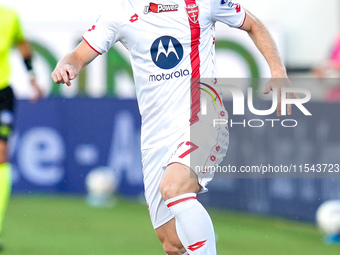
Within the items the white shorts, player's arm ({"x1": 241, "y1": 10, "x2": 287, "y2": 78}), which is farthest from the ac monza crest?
the white shorts

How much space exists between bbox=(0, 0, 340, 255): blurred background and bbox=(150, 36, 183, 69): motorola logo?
8.99ft

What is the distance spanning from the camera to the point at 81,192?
12.4 meters

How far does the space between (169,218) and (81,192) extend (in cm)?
666

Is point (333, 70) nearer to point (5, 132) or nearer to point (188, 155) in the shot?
point (5, 132)

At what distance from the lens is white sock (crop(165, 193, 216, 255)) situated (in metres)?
5.39

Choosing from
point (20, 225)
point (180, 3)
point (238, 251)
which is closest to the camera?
point (180, 3)

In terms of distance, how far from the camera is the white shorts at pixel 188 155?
18.1 ft

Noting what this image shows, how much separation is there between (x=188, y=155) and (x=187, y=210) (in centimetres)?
33

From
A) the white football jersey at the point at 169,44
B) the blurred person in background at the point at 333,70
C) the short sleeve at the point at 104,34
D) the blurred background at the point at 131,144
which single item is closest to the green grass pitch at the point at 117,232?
the blurred background at the point at 131,144

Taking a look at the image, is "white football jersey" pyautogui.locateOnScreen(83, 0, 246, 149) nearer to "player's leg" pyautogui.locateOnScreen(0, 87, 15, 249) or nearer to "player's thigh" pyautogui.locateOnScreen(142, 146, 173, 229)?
"player's thigh" pyautogui.locateOnScreen(142, 146, 173, 229)

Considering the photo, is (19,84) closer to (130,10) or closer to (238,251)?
(238,251)

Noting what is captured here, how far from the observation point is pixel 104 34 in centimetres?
576

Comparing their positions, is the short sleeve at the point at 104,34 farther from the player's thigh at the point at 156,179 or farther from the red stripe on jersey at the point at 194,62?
the player's thigh at the point at 156,179

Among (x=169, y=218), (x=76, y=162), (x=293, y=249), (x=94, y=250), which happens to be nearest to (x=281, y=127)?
(x=293, y=249)
